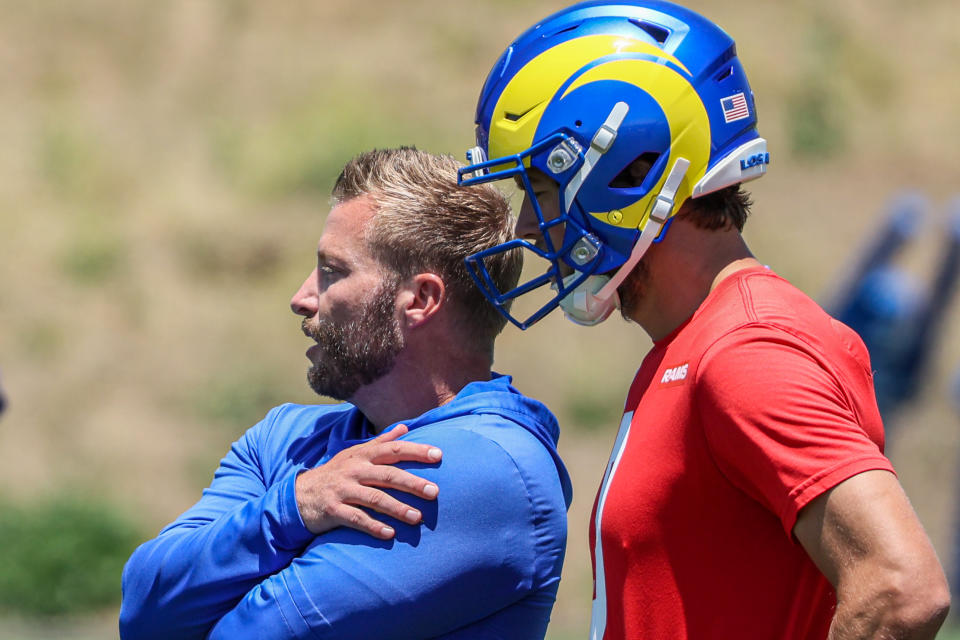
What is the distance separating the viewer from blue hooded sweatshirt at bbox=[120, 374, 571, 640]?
243 centimetres

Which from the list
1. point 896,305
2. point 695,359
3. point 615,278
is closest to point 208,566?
point 615,278

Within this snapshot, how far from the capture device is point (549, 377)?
49.3 feet

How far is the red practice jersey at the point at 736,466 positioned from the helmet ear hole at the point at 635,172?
0.28 m

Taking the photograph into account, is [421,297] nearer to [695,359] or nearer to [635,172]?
[635,172]

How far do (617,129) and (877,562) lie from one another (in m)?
0.94

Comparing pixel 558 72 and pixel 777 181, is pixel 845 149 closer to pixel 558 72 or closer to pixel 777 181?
pixel 777 181

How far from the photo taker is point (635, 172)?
235 centimetres

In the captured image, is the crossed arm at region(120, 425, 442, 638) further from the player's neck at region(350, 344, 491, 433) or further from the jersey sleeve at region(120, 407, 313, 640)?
the player's neck at region(350, 344, 491, 433)

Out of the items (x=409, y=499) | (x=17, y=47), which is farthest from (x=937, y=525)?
(x=17, y=47)

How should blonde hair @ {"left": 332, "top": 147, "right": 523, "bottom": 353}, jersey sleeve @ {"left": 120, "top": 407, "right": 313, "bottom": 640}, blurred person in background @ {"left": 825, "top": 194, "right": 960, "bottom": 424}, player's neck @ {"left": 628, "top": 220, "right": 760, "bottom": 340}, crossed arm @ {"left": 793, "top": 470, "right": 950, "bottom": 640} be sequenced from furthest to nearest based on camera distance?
blurred person in background @ {"left": 825, "top": 194, "right": 960, "bottom": 424}
blonde hair @ {"left": 332, "top": 147, "right": 523, "bottom": 353}
jersey sleeve @ {"left": 120, "top": 407, "right": 313, "bottom": 640}
player's neck @ {"left": 628, "top": 220, "right": 760, "bottom": 340}
crossed arm @ {"left": 793, "top": 470, "right": 950, "bottom": 640}

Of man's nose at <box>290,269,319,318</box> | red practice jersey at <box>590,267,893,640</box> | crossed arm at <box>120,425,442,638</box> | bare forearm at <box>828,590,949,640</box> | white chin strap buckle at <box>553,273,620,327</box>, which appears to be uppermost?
man's nose at <box>290,269,319,318</box>

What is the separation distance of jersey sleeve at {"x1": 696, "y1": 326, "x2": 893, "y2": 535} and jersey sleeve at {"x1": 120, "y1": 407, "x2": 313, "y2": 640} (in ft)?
3.23

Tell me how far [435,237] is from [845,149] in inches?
694

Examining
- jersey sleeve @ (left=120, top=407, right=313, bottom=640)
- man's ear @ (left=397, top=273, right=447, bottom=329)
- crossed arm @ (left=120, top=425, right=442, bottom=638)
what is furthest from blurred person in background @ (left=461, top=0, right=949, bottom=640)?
jersey sleeve @ (left=120, top=407, right=313, bottom=640)
